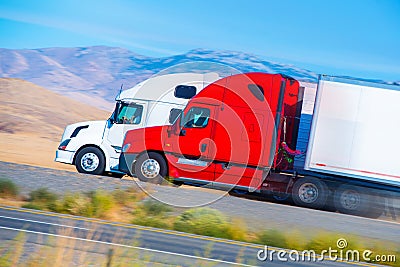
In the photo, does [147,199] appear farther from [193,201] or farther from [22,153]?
[22,153]

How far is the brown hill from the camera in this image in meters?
35.4

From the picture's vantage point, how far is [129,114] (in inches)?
766

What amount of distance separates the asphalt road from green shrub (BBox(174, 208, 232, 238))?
571mm

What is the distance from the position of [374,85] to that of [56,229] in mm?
10187

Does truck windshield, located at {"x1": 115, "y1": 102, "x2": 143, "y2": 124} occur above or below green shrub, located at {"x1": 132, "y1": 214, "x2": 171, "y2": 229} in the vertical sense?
above

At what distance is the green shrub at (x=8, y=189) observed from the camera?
1532cm

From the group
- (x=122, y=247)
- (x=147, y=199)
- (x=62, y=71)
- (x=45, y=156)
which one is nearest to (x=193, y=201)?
(x=147, y=199)

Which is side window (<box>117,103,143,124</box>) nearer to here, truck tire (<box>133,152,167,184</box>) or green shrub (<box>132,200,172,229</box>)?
truck tire (<box>133,152,167,184</box>)

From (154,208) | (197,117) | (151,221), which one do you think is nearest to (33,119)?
(197,117)

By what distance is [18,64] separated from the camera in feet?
349

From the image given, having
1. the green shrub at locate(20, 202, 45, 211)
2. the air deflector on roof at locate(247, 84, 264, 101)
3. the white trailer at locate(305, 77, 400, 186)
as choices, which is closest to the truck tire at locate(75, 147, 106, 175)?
the air deflector on roof at locate(247, 84, 264, 101)

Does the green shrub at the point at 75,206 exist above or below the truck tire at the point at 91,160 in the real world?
below

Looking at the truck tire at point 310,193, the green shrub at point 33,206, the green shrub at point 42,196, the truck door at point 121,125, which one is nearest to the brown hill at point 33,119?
the truck door at point 121,125

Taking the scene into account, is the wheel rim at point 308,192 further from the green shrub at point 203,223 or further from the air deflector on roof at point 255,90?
the green shrub at point 203,223
